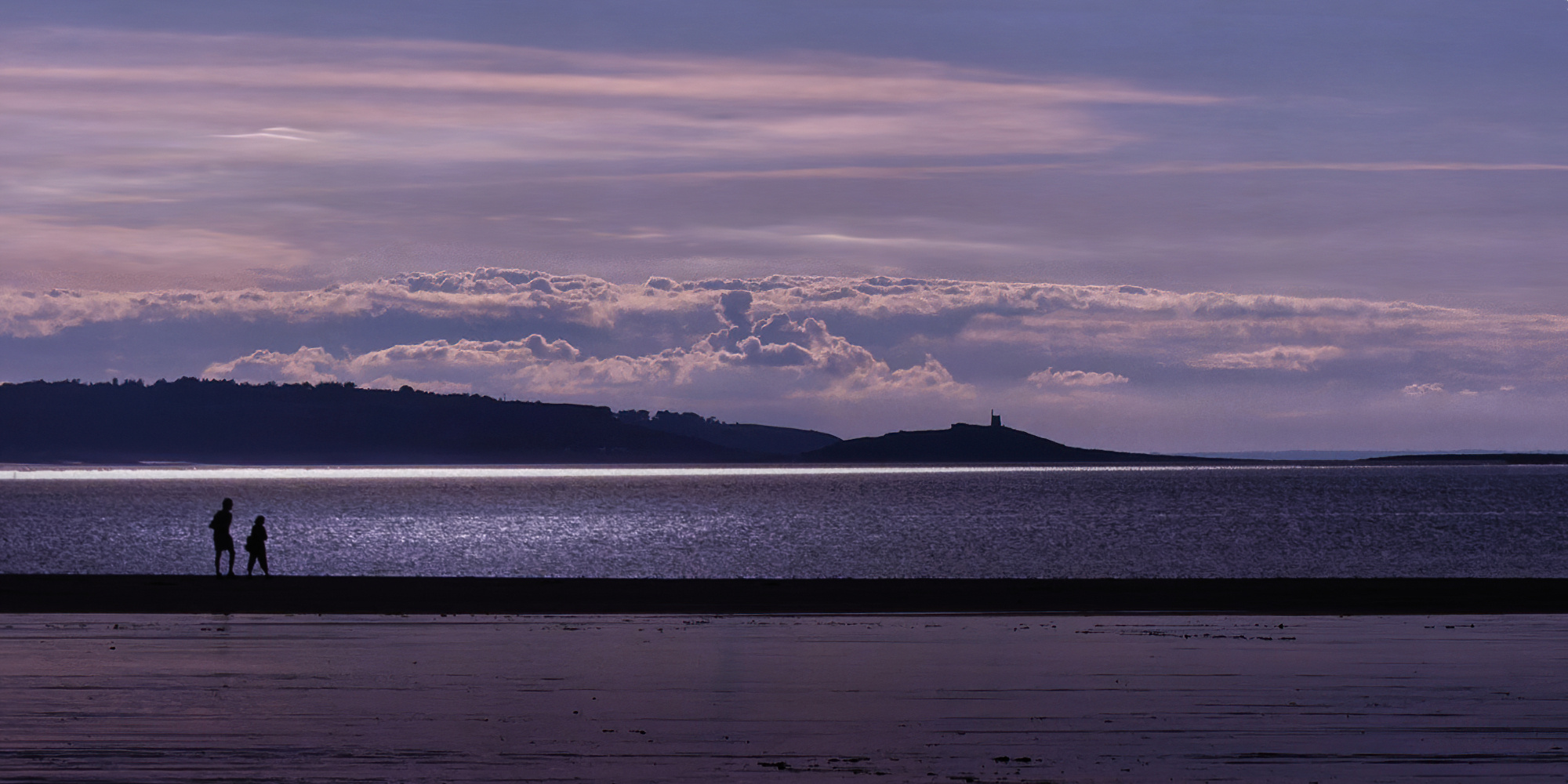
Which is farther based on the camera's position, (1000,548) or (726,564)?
(1000,548)

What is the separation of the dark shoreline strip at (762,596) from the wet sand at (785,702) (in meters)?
3.72

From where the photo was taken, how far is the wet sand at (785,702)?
1311 cm

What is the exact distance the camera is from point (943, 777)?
499 inches

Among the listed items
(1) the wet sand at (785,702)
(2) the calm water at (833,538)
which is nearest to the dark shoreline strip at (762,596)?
(1) the wet sand at (785,702)

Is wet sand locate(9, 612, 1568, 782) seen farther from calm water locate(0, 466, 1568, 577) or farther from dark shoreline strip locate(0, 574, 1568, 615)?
calm water locate(0, 466, 1568, 577)

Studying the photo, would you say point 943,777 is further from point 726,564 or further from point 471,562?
point 471,562

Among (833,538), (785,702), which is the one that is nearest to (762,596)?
(785,702)

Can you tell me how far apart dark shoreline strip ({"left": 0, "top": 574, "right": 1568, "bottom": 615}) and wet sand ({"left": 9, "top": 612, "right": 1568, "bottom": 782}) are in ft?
12.2

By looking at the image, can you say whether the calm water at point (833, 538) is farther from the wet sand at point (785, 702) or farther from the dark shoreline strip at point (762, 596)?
the wet sand at point (785, 702)

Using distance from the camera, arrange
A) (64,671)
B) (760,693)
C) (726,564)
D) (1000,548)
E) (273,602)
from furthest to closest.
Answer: (1000,548)
(726,564)
(273,602)
(64,671)
(760,693)

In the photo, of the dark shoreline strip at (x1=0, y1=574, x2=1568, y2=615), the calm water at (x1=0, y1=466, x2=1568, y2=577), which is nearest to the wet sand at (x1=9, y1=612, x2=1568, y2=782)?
the dark shoreline strip at (x1=0, y1=574, x2=1568, y2=615)

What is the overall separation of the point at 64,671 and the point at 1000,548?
58.8 meters

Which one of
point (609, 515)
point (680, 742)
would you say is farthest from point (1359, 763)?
point (609, 515)

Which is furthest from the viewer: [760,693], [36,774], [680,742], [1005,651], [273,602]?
[273,602]
